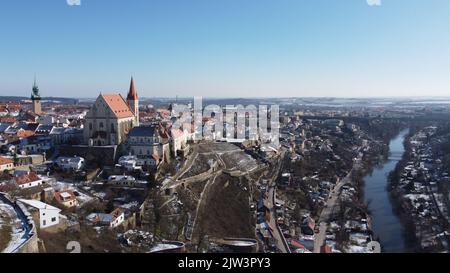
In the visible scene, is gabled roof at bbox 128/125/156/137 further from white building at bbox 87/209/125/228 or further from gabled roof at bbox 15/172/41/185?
white building at bbox 87/209/125/228

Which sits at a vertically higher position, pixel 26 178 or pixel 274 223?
pixel 26 178

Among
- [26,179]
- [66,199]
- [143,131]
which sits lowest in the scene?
[66,199]

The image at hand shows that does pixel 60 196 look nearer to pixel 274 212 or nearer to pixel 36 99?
pixel 274 212

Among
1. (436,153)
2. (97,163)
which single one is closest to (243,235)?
(97,163)

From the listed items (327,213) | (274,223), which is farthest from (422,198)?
(274,223)

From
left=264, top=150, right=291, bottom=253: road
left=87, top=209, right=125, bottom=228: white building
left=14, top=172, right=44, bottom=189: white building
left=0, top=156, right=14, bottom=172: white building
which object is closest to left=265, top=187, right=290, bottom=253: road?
left=264, top=150, right=291, bottom=253: road
